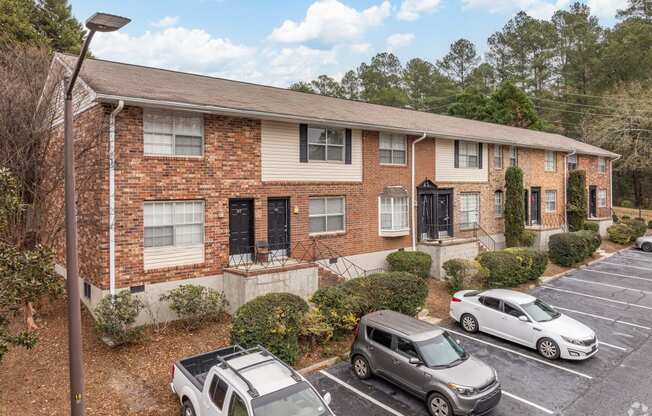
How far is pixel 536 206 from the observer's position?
26516mm

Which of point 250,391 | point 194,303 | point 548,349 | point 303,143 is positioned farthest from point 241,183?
point 548,349

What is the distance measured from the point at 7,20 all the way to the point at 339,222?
22095 mm

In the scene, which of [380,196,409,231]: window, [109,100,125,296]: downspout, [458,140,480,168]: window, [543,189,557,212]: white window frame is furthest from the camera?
[543,189,557,212]: white window frame

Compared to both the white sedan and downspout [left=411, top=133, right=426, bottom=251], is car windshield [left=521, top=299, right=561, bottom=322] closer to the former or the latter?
the white sedan

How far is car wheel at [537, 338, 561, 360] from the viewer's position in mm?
10711

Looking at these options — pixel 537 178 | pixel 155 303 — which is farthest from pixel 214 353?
pixel 537 178

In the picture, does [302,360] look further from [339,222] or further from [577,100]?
[577,100]

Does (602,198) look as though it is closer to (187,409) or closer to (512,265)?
(512,265)

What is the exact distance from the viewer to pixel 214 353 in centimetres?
829

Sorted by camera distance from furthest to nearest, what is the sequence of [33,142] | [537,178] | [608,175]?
[608,175] → [537,178] → [33,142]

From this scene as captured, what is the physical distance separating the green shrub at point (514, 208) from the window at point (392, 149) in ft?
25.1

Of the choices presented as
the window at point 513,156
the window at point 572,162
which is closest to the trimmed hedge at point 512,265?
the window at point 513,156

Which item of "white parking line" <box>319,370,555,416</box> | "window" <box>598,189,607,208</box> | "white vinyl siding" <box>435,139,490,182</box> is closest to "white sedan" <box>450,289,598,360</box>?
"white parking line" <box>319,370,555,416</box>

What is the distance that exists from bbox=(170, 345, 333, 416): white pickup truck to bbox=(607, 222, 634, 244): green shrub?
29043 millimetres
